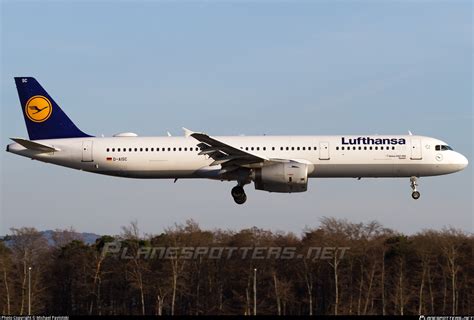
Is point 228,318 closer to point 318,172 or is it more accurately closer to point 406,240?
point 318,172

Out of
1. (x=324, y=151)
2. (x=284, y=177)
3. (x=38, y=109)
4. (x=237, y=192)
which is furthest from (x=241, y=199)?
(x=38, y=109)

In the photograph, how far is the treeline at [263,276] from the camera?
8031cm

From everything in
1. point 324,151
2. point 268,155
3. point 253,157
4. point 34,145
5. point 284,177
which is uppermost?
point 34,145

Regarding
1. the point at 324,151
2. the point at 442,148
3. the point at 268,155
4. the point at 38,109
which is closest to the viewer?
the point at 324,151

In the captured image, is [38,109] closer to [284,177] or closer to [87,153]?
[87,153]

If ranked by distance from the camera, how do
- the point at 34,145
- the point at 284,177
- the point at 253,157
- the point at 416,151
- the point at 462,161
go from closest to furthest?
1. the point at 284,177
2. the point at 253,157
3. the point at 416,151
4. the point at 462,161
5. the point at 34,145

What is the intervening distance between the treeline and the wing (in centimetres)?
2290

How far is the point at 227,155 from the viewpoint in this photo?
57438 millimetres

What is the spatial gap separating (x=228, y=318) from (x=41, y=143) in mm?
26342

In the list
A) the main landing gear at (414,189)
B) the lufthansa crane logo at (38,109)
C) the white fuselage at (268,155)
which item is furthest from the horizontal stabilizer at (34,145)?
the main landing gear at (414,189)

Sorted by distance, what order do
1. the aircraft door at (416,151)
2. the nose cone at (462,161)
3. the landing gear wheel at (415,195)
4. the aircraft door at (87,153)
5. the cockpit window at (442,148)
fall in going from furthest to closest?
1. the aircraft door at (87,153)
2. the nose cone at (462,161)
3. the landing gear wheel at (415,195)
4. the cockpit window at (442,148)
5. the aircraft door at (416,151)

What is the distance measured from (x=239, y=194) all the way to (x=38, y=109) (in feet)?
48.4

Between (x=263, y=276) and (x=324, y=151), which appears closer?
(x=324, y=151)

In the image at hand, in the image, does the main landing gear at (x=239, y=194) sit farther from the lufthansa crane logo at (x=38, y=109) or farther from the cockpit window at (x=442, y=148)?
the lufthansa crane logo at (x=38, y=109)
